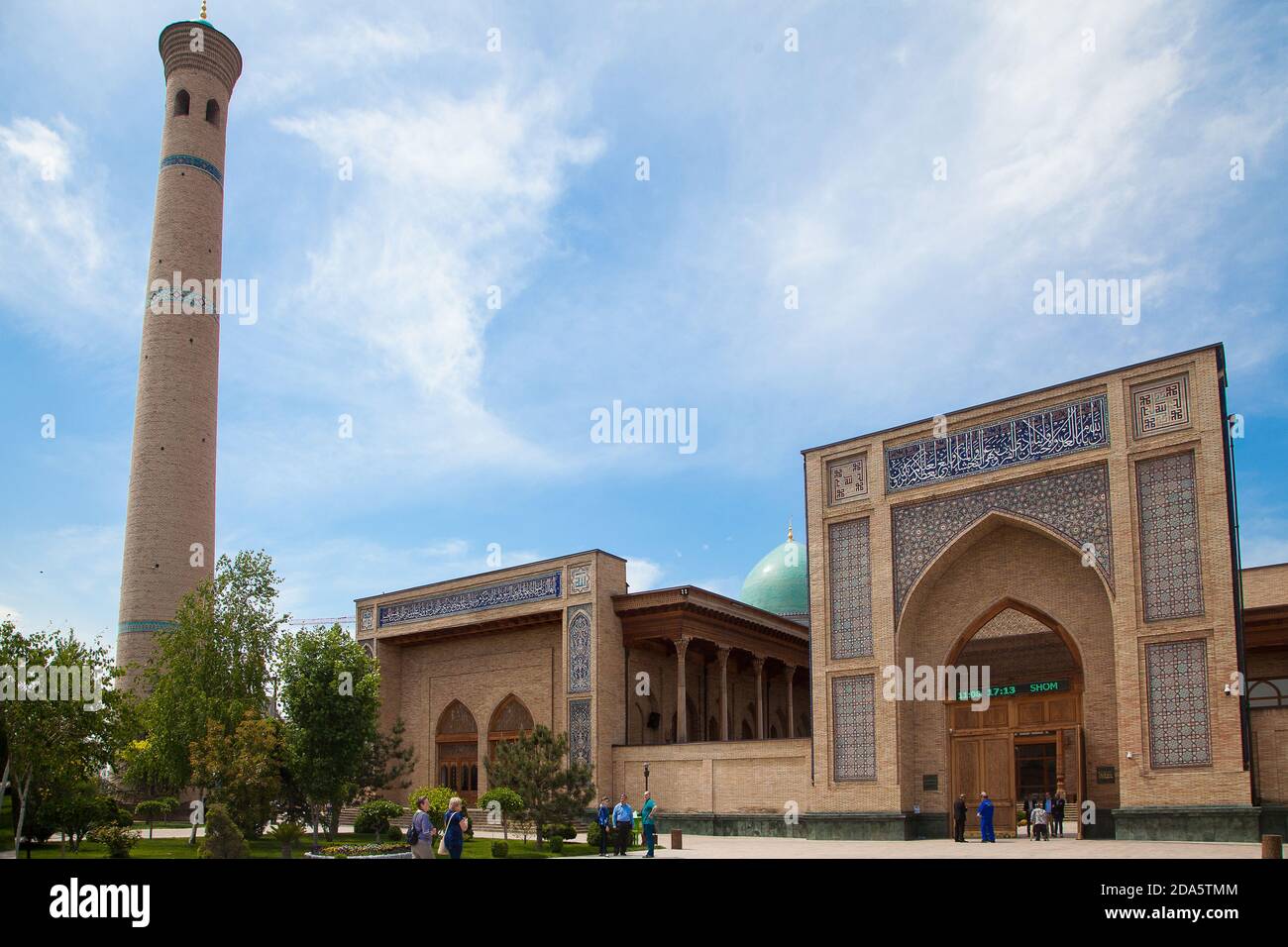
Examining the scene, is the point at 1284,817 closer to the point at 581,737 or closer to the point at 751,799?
the point at 751,799

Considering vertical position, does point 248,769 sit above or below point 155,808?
above

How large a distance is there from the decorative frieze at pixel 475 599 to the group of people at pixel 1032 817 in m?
12.5

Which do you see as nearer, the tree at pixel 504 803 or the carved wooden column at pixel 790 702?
the tree at pixel 504 803

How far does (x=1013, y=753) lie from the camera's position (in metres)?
→ 22.2

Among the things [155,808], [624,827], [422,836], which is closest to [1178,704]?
[624,827]

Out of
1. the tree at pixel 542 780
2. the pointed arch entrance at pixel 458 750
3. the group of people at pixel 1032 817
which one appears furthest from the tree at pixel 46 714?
the group of people at pixel 1032 817

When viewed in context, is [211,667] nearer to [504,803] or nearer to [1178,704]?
[504,803]

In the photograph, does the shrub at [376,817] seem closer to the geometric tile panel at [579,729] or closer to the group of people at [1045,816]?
the geometric tile panel at [579,729]

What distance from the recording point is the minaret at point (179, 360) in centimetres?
3591

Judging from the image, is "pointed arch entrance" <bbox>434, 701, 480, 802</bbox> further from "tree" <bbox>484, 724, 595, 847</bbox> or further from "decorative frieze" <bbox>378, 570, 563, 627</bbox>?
"tree" <bbox>484, 724, 595, 847</bbox>

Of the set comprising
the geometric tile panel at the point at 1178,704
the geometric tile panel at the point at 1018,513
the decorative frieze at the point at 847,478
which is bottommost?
the geometric tile panel at the point at 1178,704

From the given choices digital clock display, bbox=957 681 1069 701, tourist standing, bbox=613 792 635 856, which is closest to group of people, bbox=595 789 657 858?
tourist standing, bbox=613 792 635 856

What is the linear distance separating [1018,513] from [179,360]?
90.5ft

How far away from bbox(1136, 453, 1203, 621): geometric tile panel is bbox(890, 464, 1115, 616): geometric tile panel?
0.67m
